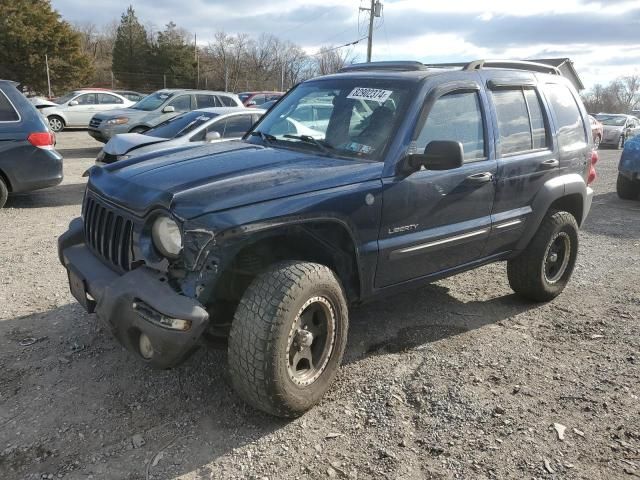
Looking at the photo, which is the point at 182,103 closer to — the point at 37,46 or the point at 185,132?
the point at 185,132

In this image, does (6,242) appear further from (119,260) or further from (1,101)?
(119,260)

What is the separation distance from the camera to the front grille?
10.2ft

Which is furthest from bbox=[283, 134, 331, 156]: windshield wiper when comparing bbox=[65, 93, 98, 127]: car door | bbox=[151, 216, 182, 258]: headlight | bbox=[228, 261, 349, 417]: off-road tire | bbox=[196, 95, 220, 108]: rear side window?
bbox=[65, 93, 98, 127]: car door

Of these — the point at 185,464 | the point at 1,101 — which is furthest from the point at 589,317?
the point at 1,101

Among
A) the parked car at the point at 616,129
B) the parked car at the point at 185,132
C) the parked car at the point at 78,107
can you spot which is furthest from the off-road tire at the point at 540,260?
the parked car at the point at 616,129

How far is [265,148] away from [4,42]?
35.8 metres

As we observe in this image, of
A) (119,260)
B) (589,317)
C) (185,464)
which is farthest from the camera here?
(589,317)

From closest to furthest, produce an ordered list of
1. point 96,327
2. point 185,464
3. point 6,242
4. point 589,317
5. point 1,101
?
1. point 185,464
2. point 96,327
3. point 589,317
4. point 6,242
5. point 1,101

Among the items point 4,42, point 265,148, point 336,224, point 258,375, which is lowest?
point 258,375

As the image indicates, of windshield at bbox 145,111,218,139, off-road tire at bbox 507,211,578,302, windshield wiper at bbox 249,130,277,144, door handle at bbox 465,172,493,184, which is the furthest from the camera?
windshield at bbox 145,111,218,139

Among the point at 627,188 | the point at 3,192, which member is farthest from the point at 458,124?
the point at 627,188

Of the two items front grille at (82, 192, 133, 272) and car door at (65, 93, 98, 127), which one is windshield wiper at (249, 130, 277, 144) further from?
car door at (65, 93, 98, 127)

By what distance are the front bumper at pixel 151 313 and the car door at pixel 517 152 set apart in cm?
245

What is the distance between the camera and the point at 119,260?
3.13 m
